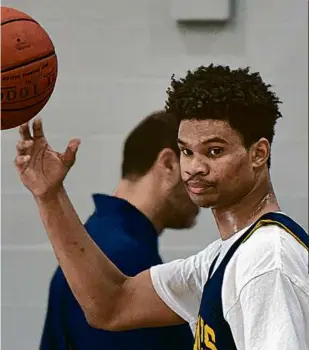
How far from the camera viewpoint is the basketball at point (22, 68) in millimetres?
1328

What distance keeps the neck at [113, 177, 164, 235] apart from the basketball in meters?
0.32

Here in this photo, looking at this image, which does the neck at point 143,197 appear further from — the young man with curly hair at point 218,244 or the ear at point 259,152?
the ear at point 259,152

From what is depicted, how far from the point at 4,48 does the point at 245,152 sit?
1.35ft

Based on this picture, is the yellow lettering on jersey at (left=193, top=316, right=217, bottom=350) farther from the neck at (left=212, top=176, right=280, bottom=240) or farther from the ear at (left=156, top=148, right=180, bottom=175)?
the ear at (left=156, top=148, right=180, bottom=175)

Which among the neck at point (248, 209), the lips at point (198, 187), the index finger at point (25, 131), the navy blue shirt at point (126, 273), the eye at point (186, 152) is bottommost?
the navy blue shirt at point (126, 273)

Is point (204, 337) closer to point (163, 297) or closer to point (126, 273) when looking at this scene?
point (163, 297)

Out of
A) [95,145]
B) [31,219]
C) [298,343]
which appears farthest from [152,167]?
[298,343]

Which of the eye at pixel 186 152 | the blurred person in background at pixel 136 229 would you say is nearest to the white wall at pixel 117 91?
the blurred person in background at pixel 136 229

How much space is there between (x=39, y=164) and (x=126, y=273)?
33 centimetres

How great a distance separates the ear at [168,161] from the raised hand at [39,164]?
33 cm

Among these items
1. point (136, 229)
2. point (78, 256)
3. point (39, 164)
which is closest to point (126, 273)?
point (136, 229)

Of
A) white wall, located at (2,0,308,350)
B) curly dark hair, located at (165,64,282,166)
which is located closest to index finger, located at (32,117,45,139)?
curly dark hair, located at (165,64,282,166)

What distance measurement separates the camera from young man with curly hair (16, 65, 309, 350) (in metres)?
1.07

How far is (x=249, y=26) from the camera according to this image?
1808 mm
